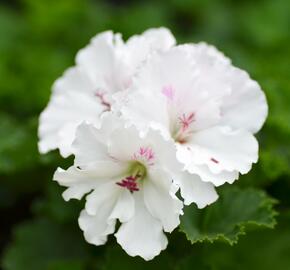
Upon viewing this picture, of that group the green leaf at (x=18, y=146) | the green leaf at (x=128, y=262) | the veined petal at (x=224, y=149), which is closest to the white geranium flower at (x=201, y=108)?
the veined petal at (x=224, y=149)

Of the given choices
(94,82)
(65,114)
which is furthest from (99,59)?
(65,114)

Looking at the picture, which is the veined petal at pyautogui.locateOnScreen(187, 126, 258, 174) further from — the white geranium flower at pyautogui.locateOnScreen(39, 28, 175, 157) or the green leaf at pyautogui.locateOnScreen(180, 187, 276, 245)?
the white geranium flower at pyautogui.locateOnScreen(39, 28, 175, 157)

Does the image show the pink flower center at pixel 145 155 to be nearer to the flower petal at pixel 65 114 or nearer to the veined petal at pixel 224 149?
the veined petal at pixel 224 149

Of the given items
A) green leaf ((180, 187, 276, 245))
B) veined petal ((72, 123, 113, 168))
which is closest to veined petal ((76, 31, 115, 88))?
veined petal ((72, 123, 113, 168))

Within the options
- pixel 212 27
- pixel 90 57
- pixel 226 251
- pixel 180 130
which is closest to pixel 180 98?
pixel 180 130

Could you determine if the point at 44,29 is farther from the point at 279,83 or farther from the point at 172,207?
the point at 172,207

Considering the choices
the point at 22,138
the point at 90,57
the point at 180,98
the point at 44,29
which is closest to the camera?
the point at 180,98
